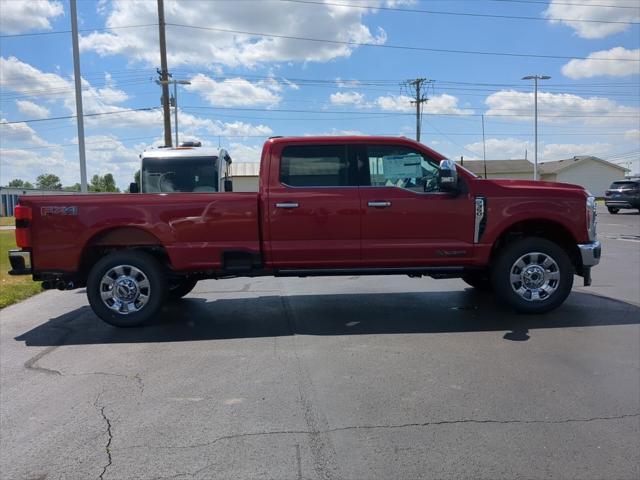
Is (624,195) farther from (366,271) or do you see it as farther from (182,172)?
(366,271)

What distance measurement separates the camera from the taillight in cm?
625

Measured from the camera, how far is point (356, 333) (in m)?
6.02

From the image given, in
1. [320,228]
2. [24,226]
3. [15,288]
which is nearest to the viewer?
[24,226]

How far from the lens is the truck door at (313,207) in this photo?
20.9 feet

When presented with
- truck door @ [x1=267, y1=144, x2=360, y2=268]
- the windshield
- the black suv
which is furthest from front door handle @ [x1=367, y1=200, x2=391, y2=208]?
the black suv

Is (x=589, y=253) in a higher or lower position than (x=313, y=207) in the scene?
lower

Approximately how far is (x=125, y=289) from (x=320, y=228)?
243cm

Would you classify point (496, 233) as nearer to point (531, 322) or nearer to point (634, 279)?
point (531, 322)

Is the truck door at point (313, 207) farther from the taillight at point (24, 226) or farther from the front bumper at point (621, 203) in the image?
the front bumper at point (621, 203)

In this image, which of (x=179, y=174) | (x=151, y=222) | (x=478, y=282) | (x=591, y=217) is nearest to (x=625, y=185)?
(x=478, y=282)

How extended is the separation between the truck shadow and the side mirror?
1636 millimetres

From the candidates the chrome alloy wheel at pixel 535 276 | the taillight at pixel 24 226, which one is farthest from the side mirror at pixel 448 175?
the taillight at pixel 24 226

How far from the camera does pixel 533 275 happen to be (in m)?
6.55

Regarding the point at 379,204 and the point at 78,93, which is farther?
the point at 78,93
